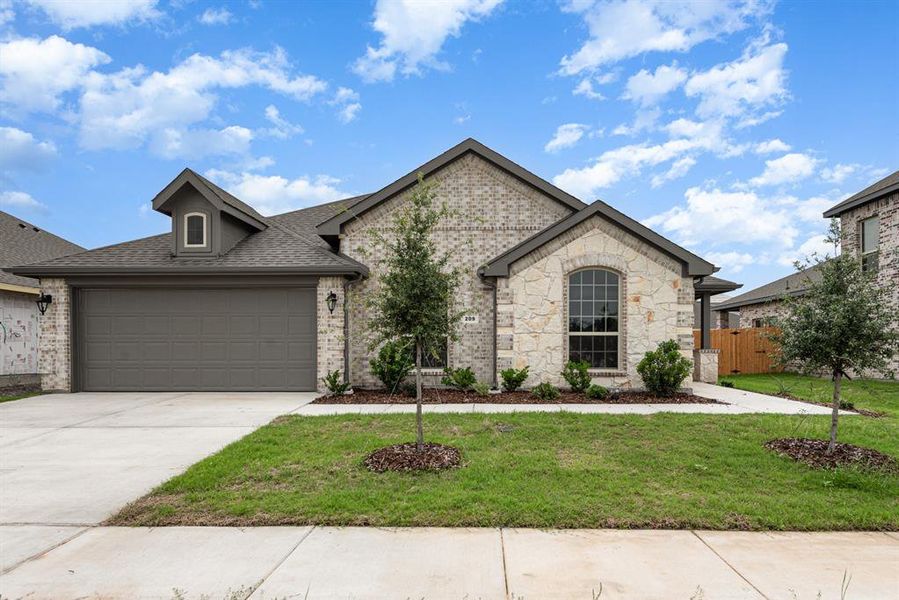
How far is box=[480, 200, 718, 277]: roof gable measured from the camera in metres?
11.4

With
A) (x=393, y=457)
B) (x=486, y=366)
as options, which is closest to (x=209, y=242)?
(x=486, y=366)

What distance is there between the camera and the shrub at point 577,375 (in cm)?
1121

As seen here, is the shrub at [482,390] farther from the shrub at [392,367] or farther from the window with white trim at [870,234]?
the window with white trim at [870,234]

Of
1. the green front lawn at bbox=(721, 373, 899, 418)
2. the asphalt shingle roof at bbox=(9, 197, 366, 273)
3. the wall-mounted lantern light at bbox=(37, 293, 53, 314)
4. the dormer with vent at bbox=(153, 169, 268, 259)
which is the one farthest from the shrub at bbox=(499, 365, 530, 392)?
the wall-mounted lantern light at bbox=(37, 293, 53, 314)

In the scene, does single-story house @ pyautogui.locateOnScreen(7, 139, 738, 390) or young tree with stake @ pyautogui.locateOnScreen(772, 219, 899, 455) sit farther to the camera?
single-story house @ pyautogui.locateOnScreen(7, 139, 738, 390)

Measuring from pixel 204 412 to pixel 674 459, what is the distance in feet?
27.8

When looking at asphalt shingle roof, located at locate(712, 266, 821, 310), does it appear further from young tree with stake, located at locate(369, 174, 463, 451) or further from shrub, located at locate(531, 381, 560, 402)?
young tree with stake, located at locate(369, 174, 463, 451)

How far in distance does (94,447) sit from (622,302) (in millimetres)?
10831

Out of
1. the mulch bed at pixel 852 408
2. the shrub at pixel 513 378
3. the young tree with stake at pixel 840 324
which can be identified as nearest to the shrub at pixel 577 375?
the shrub at pixel 513 378

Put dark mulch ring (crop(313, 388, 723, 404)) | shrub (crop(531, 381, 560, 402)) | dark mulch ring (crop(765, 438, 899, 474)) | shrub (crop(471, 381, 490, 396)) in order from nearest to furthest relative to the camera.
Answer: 1. dark mulch ring (crop(765, 438, 899, 474))
2. dark mulch ring (crop(313, 388, 723, 404))
3. shrub (crop(531, 381, 560, 402))
4. shrub (crop(471, 381, 490, 396))

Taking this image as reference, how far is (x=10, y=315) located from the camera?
49.4ft

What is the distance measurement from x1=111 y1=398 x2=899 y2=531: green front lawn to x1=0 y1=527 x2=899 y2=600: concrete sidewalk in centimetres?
21

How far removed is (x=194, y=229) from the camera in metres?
12.6

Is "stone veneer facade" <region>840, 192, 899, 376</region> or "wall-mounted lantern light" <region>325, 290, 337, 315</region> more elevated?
"stone veneer facade" <region>840, 192, 899, 376</region>
